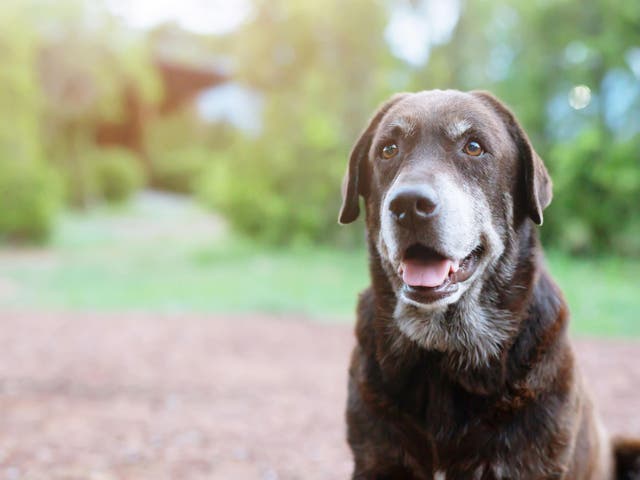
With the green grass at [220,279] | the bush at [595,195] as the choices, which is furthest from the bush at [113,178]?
the bush at [595,195]

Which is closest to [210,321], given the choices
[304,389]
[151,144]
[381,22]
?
[304,389]

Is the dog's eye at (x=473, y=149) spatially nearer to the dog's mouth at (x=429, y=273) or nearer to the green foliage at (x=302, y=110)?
the dog's mouth at (x=429, y=273)

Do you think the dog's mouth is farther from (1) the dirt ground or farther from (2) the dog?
(1) the dirt ground

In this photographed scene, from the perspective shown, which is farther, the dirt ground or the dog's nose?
the dirt ground

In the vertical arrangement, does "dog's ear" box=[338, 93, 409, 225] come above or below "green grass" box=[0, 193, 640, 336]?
above

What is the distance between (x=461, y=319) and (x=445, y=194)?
0.57m

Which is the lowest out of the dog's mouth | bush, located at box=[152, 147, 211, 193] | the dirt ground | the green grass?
bush, located at box=[152, 147, 211, 193]

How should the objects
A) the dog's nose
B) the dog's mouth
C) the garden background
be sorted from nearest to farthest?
the dog's nose < the dog's mouth < the garden background

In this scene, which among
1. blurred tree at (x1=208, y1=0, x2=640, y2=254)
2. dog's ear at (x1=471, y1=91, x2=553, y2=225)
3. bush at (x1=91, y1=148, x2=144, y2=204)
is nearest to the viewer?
dog's ear at (x1=471, y1=91, x2=553, y2=225)

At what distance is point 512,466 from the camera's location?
2.48 m

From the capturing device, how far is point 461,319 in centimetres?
276

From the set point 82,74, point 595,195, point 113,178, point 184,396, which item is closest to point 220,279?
point 184,396

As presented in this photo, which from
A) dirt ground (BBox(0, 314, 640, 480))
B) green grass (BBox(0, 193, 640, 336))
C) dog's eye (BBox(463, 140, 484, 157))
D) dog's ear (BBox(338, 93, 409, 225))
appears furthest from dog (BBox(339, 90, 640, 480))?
green grass (BBox(0, 193, 640, 336))

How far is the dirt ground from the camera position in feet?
14.7
